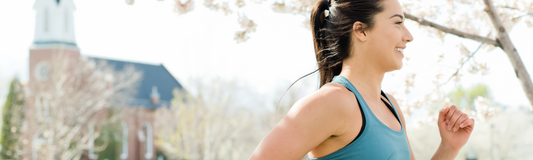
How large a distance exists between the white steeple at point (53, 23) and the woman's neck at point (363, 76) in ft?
97.2

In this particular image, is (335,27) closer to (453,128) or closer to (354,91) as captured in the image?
(354,91)

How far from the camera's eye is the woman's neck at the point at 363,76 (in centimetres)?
114

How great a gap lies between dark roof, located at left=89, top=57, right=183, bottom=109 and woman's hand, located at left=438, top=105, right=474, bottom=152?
3116 cm

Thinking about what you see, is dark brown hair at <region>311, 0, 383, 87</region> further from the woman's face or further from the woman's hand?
the woman's hand

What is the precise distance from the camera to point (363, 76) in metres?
1.16

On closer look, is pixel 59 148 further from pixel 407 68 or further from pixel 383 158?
pixel 383 158

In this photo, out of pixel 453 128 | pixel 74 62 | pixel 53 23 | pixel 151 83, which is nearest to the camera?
pixel 453 128

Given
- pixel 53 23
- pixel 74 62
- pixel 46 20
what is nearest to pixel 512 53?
pixel 74 62

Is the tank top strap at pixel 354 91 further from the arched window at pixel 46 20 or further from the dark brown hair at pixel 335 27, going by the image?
the arched window at pixel 46 20

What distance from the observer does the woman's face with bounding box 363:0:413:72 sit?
3.70 feet

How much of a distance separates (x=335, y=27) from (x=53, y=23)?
30.6 m

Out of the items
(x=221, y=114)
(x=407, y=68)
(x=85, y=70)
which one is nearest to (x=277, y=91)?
(x=221, y=114)

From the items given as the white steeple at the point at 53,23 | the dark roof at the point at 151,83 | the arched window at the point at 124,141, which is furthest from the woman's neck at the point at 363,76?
the dark roof at the point at 151,83

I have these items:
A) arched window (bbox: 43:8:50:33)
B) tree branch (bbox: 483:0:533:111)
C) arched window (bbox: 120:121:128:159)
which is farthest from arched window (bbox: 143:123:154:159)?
tree branch (bbox: 483:0:533:111)
